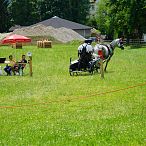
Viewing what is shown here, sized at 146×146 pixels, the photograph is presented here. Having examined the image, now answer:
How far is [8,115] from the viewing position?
1202 cm

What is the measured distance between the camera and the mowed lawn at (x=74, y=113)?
29.8 feet

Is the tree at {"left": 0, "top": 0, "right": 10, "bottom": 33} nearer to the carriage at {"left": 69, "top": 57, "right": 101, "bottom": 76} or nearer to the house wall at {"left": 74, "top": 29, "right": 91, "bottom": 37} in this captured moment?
the house wall at {"left": 74, "top": 29, "right": 91, "bottom": 37}

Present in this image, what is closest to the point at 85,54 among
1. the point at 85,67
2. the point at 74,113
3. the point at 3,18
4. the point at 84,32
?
the point at 85,67

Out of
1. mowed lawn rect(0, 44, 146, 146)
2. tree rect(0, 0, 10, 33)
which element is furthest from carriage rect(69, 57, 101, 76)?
tree rect(0, 0, 10, 33)

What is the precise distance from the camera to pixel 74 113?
11.9m

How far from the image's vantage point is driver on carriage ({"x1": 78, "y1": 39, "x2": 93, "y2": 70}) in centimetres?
2336

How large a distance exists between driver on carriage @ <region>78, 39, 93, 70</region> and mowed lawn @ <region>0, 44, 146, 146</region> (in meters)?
3.82

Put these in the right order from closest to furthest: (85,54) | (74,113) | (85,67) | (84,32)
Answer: (74,113) → (85,54) → (85,67) → (84,32)

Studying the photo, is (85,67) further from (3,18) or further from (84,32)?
(3,18)

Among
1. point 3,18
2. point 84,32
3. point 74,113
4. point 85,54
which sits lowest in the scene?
point 74,113

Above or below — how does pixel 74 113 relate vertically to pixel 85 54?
below

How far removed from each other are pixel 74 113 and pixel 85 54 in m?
11.7

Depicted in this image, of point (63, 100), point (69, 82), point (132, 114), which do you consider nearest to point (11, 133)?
point (132, 114)

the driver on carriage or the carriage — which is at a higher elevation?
the driver on carriage
